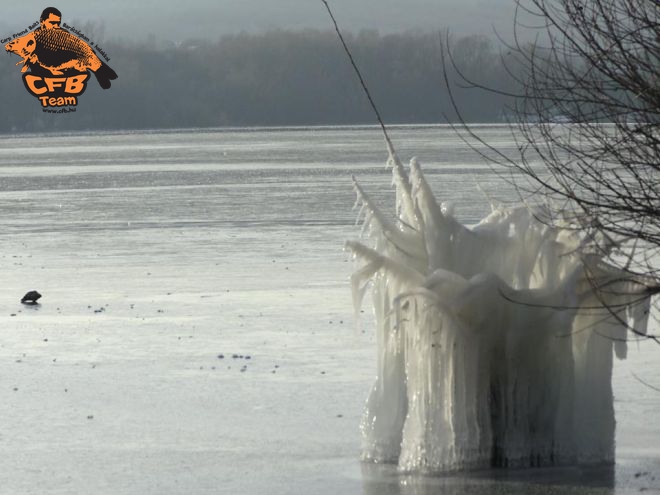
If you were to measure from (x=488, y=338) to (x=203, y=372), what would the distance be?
496cm

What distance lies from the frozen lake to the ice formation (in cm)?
29

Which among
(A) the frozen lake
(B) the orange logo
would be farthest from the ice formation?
(B) the orange logo

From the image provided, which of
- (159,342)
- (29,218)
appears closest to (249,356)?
(159,342)

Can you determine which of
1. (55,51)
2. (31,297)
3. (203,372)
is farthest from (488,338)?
(55,51)

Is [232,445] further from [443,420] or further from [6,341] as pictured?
[6,341]

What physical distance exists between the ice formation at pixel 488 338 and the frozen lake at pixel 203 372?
0.29 meters

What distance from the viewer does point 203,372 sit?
14961mm

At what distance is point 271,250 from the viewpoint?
87.7 feet

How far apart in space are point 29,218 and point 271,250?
41.6ft

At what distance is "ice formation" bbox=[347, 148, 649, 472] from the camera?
1055 centimetres

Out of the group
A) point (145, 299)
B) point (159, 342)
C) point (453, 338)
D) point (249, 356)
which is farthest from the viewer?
point (145, 299)

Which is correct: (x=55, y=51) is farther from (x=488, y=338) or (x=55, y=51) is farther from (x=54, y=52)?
(x=488, y=338)

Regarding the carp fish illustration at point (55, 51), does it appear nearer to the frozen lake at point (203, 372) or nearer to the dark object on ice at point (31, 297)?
the frozen lake at point (203, 372)

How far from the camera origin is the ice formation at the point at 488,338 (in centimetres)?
1055
